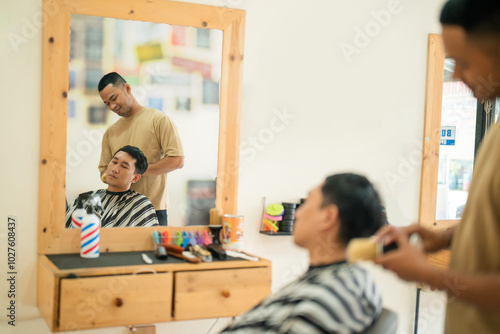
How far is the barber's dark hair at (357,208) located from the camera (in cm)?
145

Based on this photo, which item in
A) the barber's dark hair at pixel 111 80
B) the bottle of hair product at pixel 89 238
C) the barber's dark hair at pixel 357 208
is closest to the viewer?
the barber's dark hair at pixel 357 208

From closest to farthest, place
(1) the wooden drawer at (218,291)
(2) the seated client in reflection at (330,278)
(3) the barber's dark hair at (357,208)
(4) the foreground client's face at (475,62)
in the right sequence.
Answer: (4) the foreground client's face at (475,62), (2) the seated client in reflection at (330,278), (3) the barber's dark hair at (357,208), (1) the wooden drawer at (218,291)

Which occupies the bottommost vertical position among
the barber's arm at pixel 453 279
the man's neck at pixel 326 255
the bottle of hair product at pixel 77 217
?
the bottle of hair product at pixel 77 217

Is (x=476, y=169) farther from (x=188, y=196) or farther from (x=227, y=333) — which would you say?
(x=188, y=196)

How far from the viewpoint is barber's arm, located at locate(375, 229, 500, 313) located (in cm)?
101

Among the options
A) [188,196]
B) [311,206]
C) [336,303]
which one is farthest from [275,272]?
[336,303]

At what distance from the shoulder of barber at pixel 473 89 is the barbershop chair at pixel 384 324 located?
0.76 feet

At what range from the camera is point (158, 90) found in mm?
2529

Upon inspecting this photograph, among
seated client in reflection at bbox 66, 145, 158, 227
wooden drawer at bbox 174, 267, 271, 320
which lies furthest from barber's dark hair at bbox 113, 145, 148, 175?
wooden drawer at bbox 174, 267, 271, 320

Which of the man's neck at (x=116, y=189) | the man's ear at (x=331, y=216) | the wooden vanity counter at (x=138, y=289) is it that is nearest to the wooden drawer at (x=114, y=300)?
the wooden vanity counter at (x=138, y=289)

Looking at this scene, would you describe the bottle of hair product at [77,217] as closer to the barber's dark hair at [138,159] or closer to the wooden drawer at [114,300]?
the barber's dark hair at [138,159]

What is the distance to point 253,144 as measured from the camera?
109 inches

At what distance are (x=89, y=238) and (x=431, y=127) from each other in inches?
82.9

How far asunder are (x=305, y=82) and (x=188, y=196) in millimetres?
912
